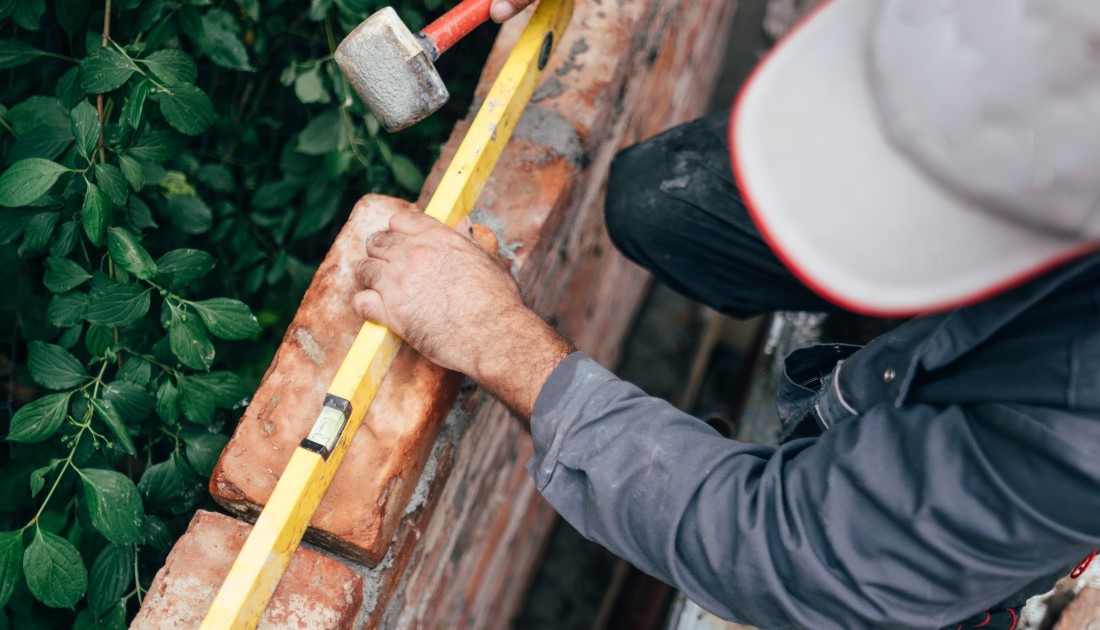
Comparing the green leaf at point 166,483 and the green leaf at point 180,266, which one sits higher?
the green leaf at point 180,266

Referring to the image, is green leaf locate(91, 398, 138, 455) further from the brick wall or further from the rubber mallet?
the rubber mallet

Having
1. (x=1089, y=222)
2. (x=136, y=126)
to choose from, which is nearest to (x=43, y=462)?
(x=136, y=126)

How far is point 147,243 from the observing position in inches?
51.4

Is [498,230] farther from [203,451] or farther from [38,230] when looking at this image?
[38,230]

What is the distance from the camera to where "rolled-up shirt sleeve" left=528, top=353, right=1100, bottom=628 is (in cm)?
85

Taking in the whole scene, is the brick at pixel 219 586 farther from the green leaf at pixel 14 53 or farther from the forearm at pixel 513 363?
the green leaf at pixel 14 53

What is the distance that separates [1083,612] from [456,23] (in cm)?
163

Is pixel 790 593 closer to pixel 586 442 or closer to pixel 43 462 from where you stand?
pixel 586 442

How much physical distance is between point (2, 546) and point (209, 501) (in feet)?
1.00

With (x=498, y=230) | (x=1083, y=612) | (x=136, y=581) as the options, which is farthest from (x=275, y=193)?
(x=1083, y=612)

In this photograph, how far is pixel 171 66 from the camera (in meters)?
1.15

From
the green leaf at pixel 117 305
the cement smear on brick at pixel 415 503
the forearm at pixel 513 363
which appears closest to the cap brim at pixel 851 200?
the forearm at pixel 513 363

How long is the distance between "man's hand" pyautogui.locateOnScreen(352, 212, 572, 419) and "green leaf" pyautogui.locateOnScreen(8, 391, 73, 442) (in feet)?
1.47

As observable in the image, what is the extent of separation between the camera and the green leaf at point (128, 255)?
1.09 meters
